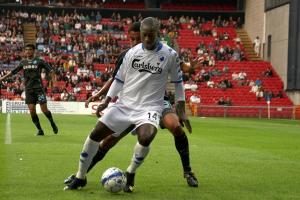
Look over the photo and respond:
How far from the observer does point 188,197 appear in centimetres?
803

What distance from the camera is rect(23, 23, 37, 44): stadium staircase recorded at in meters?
56.8

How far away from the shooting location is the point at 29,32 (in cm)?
5778

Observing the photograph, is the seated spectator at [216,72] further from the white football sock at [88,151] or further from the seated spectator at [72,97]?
the white football sock at [88,151]

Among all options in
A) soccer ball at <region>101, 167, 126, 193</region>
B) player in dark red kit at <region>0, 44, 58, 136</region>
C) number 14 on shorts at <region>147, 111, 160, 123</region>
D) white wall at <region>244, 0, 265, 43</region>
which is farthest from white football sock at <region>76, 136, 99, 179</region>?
white wall at <region>244, 0, 265, 43</region>

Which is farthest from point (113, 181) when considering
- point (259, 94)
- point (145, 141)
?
point (259, 94)

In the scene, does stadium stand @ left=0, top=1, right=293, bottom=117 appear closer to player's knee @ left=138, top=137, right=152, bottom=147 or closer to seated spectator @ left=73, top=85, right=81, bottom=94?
seated spectator @ left=73, top=85, right=81, bottom=94

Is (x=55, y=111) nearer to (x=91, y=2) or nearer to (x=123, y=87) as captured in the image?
(x=91, y=2)

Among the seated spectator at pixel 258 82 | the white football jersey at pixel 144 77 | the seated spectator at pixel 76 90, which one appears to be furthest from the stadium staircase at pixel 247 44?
the white football jersey at pixel 144 77

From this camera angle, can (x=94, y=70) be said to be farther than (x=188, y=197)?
Yes

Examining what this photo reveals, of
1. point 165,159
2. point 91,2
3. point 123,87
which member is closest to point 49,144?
point 165,159

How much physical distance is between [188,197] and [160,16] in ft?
181

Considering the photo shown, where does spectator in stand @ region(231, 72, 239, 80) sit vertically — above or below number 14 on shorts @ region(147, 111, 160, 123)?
below

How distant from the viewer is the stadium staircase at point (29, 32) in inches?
2235

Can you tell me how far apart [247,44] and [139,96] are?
178ft
